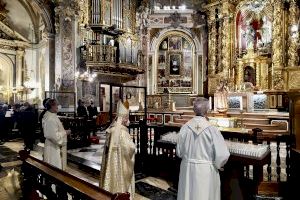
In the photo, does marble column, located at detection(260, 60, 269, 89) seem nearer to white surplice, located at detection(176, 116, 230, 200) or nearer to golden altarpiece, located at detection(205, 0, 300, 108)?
golden altarpiece, located at detection(205, 0, 300, 108)

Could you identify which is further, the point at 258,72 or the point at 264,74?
the point at 258,72

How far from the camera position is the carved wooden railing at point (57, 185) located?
225 cm

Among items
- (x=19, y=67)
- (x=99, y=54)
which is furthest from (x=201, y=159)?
(x=19, y=67)

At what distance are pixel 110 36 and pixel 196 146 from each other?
560 inches

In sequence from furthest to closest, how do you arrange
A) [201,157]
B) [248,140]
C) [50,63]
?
[50,63] → [248,140] → [201,157]

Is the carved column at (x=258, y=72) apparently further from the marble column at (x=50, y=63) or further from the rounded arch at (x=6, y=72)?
the rounded arch at (x=6, y=72)

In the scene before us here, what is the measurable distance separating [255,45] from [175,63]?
4.97m

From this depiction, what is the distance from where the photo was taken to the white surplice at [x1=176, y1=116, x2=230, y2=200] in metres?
3.40

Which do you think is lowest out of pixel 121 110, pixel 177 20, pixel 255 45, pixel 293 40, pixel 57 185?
Answer: pixel 57 185

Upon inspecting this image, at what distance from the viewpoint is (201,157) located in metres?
3.47

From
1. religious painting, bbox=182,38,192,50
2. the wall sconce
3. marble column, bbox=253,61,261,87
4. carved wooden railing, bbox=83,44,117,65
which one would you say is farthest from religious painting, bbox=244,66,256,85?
carved wooden railing, bbox=83,44,117,65

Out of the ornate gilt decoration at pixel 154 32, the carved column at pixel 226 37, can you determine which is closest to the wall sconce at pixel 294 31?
the carved column at pixel 226 37

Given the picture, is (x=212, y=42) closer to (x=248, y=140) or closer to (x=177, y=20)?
(x=177, y=20)

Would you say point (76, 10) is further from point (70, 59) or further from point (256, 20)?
point (256, 20)
